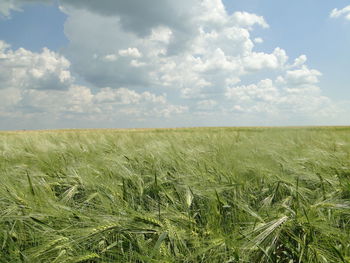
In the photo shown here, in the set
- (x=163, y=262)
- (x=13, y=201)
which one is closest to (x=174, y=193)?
(x=163, y=262)

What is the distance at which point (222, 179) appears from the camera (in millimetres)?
2131

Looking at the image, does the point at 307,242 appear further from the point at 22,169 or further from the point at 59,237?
the point at 22,169

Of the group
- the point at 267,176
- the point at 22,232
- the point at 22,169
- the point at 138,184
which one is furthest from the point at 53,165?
the point at 267,176

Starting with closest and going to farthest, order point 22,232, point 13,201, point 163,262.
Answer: point 163,262
point 22,232
point 13,201

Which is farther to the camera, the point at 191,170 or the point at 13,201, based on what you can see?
the point at 191,170

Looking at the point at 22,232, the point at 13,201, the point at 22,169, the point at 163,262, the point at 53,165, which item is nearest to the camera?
the point at 163,262

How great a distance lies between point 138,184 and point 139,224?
799 mm

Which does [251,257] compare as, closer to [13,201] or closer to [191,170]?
[191,170]

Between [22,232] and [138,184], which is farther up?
[138,184]

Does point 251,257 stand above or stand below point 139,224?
below

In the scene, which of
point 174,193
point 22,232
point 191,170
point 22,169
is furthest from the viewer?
point 22,169

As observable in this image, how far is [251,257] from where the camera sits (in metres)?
1.26

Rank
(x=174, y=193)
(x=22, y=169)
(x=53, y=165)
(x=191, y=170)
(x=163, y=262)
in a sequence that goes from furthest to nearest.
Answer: (x=53, y=165), (x=22, y=169), (x=191, y=170), (x=174, y=193), (x=163, y=262)

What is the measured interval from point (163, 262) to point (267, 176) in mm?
1297
